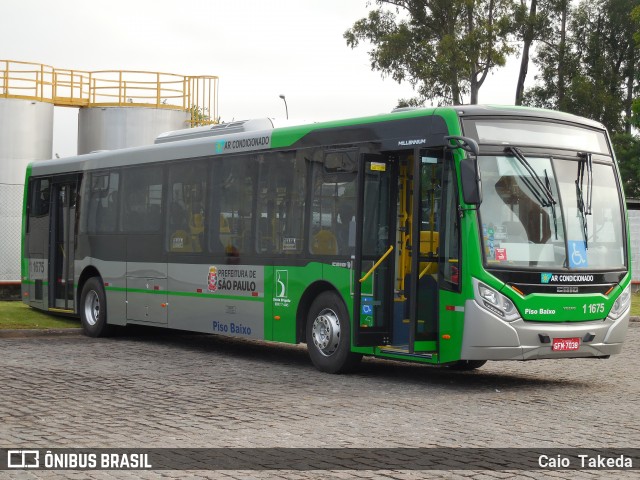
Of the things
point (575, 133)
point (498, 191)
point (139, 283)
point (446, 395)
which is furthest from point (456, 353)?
point (139, 283)

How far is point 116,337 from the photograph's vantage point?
20.8 meters

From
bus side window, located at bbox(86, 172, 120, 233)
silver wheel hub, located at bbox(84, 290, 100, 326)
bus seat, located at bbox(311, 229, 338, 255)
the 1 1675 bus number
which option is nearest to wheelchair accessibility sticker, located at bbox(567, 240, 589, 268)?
the 1 1675 bus number

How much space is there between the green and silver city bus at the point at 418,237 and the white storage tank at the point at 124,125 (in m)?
20.0

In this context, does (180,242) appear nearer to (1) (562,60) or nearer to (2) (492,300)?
(2) (492,300)

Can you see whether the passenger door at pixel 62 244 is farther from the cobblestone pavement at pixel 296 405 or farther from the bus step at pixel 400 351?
the bus step at pixel 400 351

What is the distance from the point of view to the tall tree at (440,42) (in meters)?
48.0

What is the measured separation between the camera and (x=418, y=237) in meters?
13.5

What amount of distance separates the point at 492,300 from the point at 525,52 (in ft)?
140

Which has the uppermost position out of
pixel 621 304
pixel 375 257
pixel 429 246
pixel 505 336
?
pixel 429 246

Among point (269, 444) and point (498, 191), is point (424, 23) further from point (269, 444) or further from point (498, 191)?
point (269, 444)

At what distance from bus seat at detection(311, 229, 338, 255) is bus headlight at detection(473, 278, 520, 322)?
2322mm

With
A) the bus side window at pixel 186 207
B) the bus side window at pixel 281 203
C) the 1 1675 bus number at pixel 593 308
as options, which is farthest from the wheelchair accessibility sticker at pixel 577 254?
the bus side window at pixel 186 207

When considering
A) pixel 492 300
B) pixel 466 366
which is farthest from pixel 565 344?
pixel 466 366

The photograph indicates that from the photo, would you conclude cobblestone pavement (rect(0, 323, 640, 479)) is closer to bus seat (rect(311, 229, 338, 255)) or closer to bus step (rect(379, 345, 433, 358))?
bus step (rect(379, 345, 433, 358))
